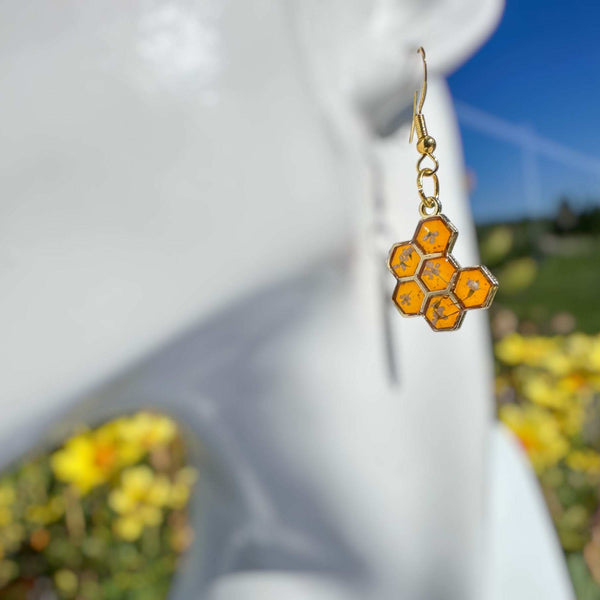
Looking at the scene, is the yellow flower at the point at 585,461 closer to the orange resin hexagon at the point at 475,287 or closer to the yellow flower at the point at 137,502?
the yellow flower at the point at 137,502

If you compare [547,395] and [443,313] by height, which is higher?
[547,395]

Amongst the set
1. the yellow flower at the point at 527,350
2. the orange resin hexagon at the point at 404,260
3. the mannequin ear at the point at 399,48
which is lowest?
the orange resin hexagon at the point at 404,260

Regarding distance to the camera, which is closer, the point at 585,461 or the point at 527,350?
the point at 585,461

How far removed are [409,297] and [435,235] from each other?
0.08ft

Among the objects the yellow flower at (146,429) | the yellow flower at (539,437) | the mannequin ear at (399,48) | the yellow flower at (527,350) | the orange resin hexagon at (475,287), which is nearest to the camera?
the orange resin hexagon at (475,287)

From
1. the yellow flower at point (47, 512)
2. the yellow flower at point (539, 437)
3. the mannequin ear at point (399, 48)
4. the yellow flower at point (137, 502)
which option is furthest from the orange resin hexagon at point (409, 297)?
the yellow flower at point (47, 512)

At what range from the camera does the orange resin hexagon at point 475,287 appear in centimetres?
26

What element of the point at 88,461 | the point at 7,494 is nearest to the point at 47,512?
the point at 7,494

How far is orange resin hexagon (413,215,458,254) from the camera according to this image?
273mm

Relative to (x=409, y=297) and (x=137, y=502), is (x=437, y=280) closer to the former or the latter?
(x=409, y=297)

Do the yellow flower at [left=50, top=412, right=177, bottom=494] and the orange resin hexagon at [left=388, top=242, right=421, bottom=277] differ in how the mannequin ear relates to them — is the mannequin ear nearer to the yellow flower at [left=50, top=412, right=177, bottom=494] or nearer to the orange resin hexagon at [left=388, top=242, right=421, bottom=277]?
the orange resin hexagon at [left=388, top=242, right=421, bottom=277]

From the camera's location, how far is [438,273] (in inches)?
10.9

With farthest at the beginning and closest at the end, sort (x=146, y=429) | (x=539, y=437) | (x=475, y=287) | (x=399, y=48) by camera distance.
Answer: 1. (x=146, y=429)
2. (x=539, y=437)
3. (x=399, y=48)
4. (x=475, y=287)

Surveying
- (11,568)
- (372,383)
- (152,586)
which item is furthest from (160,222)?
(11,568)
